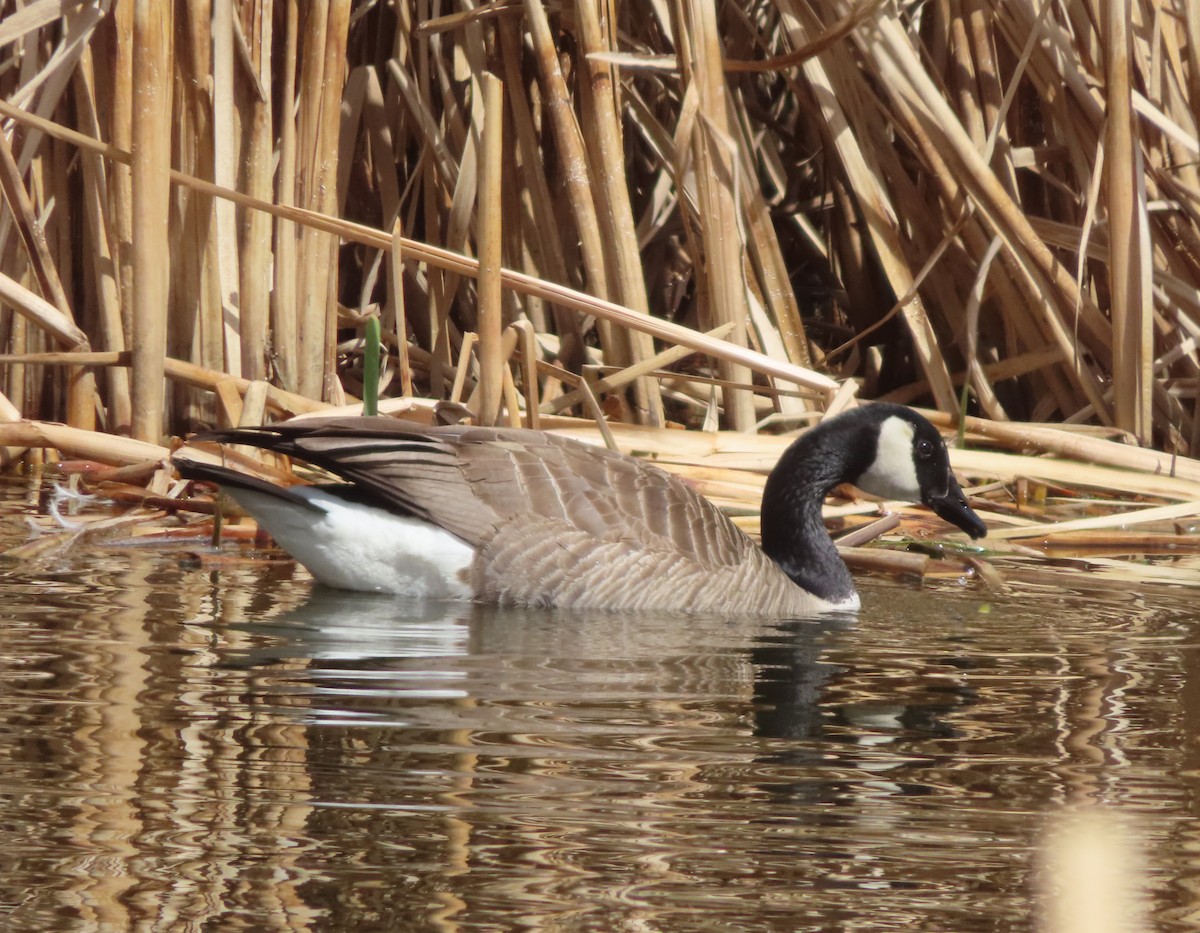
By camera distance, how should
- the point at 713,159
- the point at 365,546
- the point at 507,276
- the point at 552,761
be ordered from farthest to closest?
the point at 713,159, the point at 507,276, the point at 365,546, the point at 552,761

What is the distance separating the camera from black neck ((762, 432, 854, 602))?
523 centimetres

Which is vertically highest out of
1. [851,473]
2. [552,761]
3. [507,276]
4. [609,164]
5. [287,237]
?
[609,164]

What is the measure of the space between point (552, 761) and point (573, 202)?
3537 millimetres

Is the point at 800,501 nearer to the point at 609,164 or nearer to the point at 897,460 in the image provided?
the point at 897,460

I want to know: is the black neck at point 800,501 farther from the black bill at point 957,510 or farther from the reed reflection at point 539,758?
the reed reflection at point 539,758

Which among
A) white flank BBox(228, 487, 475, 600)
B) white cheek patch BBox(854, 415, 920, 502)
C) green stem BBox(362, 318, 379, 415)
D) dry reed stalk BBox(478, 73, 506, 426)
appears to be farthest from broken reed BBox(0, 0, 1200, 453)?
white flank BBox(228, 487, 475, 600)

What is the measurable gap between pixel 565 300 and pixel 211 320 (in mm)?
1267

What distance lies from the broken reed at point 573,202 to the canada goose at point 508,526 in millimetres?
626

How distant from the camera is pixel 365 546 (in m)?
4.75

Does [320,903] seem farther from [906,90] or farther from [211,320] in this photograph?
[906,90]

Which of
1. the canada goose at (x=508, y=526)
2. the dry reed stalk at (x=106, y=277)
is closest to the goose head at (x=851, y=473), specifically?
the canada goose at (x=508, y=526)

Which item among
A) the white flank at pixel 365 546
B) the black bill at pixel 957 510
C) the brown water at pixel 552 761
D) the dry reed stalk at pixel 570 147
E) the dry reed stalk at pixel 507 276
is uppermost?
the dry reed stalk at pixel 570 147

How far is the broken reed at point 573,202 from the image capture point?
561 cm

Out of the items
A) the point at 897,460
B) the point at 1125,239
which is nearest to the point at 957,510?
the point at 897,460
